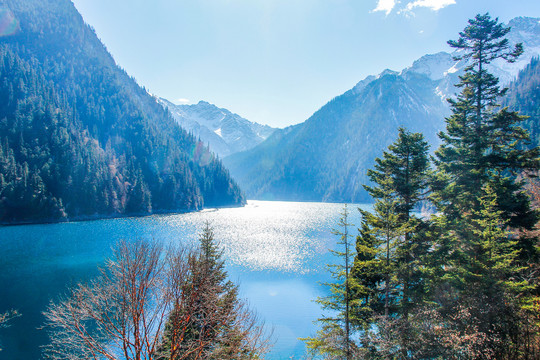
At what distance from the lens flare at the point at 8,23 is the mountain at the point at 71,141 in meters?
0.58

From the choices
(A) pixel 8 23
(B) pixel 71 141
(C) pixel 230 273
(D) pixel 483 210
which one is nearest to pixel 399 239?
(D) pixel 483 210

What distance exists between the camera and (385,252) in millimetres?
14367

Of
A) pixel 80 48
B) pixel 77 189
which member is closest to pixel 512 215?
pixel 77 189

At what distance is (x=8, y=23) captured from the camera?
6442 inches

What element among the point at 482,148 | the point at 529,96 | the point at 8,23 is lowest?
the point at 482,148

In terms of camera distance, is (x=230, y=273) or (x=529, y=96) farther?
(x=529, y=96)

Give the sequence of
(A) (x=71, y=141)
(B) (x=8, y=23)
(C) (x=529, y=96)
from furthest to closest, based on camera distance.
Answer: (B) (x=8, y=23) < (C) (x=529, y=96) < (A) (x=71, y=141)

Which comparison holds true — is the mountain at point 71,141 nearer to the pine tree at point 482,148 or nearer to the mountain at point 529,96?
the pine tree at point 482,148

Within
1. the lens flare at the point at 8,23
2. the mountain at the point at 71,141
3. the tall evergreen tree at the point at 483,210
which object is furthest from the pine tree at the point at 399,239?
the lens flare at the point at 8,23

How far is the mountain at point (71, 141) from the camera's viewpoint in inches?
3939

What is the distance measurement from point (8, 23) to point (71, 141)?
115m

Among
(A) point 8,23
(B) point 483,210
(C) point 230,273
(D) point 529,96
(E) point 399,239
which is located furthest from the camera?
(A) point 8,23

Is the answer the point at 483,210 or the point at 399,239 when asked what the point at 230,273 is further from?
the point at 483,210

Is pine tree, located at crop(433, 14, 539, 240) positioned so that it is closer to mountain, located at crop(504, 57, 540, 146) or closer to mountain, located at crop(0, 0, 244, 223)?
→ mountain, located at crop(0, 0, 244, 223)
